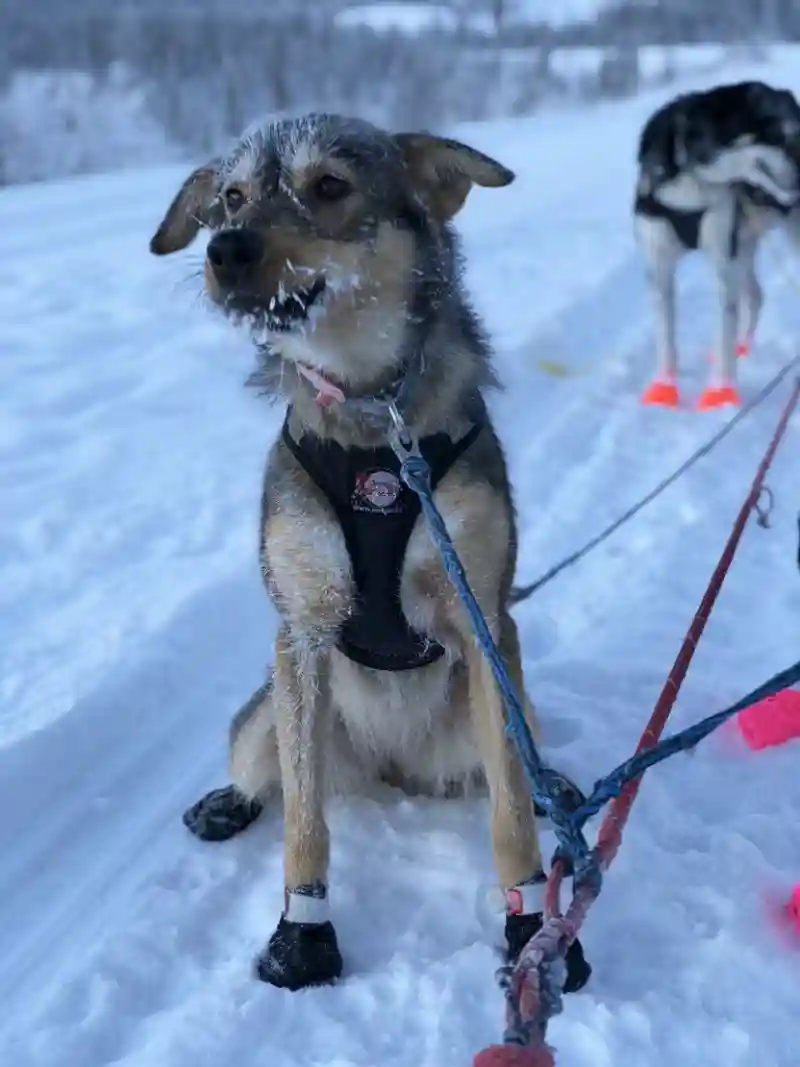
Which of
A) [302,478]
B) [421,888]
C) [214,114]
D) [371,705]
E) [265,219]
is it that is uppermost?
[265,219]

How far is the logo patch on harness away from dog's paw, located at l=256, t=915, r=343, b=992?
83 centimetres

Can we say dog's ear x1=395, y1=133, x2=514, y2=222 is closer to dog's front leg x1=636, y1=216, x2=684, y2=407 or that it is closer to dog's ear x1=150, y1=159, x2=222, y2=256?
dog's ear x1=150, y1=159, x2=222, y2=256

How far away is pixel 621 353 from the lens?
6.71m

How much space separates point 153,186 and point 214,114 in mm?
11573

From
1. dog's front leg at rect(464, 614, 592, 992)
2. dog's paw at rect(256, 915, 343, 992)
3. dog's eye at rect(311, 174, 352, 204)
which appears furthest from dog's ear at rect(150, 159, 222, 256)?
dog's paw at rect(256, 915, 343, 992)


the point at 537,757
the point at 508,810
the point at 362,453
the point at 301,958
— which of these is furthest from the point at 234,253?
the point at 301,958

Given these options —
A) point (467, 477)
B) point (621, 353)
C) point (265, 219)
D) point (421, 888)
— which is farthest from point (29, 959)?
point (621, 353)

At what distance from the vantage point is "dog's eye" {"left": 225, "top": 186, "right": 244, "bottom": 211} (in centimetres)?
227

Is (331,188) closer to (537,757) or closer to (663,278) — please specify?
(537,757)

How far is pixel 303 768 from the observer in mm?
2438

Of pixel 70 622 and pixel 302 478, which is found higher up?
pixel 302 478

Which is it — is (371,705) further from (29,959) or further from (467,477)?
(29,959)

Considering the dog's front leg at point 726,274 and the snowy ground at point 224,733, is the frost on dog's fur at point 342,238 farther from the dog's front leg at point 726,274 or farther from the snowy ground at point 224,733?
the dog's front leg at point 726,274

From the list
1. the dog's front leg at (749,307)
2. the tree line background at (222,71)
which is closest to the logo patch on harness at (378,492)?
the dog's front leg at (749,307)
